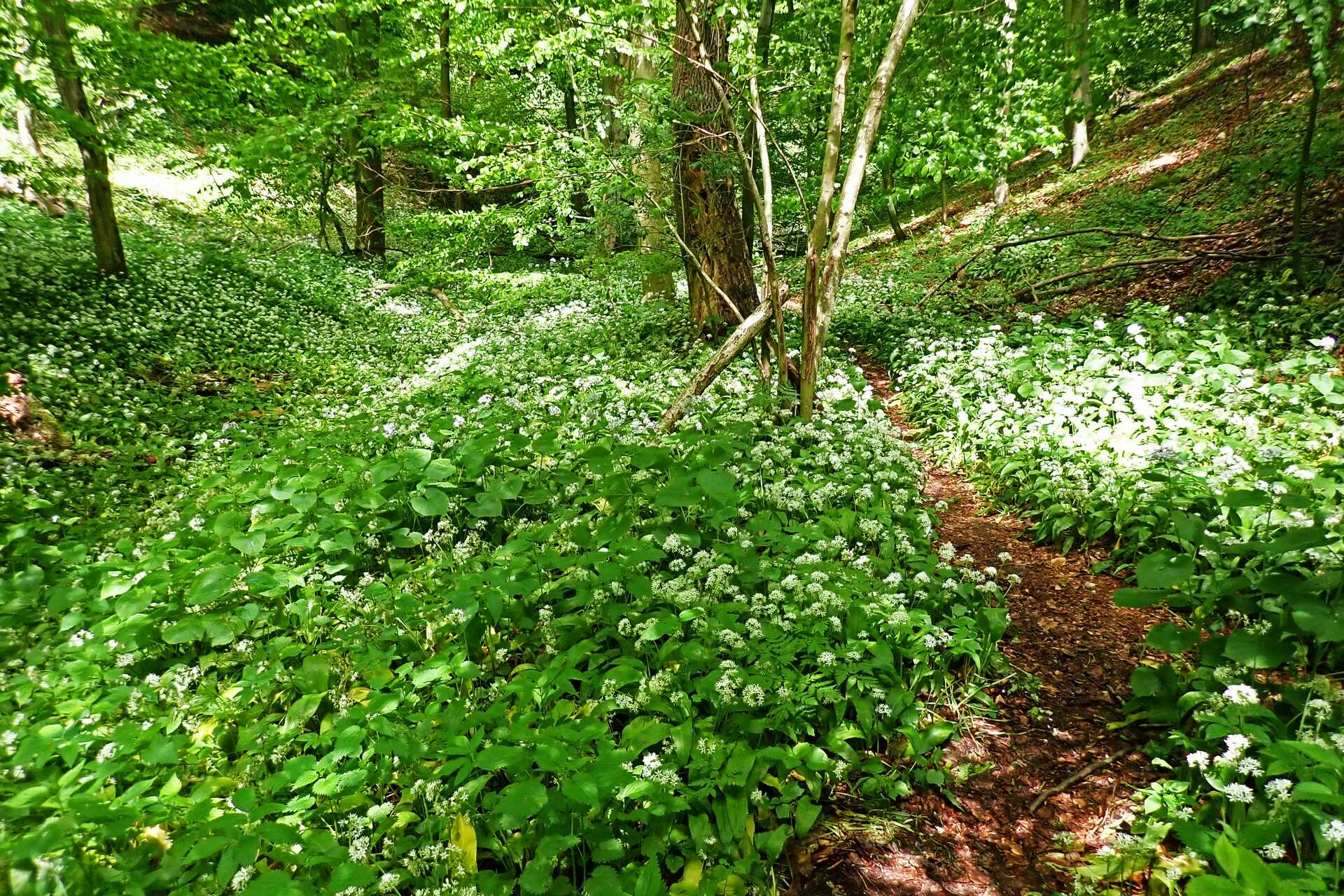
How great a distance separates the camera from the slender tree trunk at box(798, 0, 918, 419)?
202 inches

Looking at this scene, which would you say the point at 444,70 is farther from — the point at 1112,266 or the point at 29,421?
the point at 1112,266

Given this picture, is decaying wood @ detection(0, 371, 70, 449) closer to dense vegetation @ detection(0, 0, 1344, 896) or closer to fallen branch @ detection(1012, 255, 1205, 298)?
dense vegetation @ detection(0, 0, 1344, 896)

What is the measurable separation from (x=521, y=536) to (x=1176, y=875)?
3.23 m

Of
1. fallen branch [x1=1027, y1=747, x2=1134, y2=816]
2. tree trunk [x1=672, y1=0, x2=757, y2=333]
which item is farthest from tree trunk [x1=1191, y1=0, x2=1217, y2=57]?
fallen branch [x1=1027, y1=747, x2=1134, y2=816]

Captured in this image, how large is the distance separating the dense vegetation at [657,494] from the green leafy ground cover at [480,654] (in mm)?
27

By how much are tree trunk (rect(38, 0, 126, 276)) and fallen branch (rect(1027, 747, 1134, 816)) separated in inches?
430

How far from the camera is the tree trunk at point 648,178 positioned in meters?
7.11

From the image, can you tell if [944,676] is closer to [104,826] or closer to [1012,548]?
[1012,548]

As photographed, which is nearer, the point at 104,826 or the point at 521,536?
the point at 104,826

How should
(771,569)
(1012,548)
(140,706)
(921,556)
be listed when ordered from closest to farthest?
(140,706), (771,569), (921,556), (1012,548)

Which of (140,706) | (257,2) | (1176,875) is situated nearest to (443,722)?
(140,706)

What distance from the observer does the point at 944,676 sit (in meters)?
3.30

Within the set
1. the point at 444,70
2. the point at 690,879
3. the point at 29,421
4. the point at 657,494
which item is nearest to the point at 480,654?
the point at 657,494

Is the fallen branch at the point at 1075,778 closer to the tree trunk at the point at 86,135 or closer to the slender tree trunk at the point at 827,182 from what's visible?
the slender tree trunk at the point at 827,182
